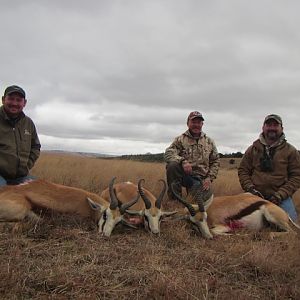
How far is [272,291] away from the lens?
150 inches

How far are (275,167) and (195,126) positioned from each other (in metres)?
1.79

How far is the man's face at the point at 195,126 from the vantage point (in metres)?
8.61

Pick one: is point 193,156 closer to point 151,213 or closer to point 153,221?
point 151,213

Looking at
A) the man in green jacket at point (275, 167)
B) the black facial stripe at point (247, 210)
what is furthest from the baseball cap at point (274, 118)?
the black facial stripe at point (247, 210)

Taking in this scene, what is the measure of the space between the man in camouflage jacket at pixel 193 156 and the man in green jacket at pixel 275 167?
1019 millimetres

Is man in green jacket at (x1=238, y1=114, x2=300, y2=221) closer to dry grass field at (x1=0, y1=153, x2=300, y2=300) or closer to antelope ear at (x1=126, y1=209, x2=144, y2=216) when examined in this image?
dry grass field at (x1=0, y1=153, x2=300, y2=300)

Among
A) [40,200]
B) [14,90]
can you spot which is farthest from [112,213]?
[14,90]

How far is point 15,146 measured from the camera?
23.1 feet

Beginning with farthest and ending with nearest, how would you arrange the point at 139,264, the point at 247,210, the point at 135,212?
the point at 247,210, the point at 135,212, the point at 139,264

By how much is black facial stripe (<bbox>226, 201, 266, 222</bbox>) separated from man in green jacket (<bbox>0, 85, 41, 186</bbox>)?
3.56 m

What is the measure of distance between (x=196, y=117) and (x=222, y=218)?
8.06 feet

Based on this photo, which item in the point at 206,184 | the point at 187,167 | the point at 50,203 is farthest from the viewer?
the point at 206,184

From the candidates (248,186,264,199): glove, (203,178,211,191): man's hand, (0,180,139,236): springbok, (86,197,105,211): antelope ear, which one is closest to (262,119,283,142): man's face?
(248,186,264,199): glove

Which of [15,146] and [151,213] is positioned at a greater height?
[15,146]
